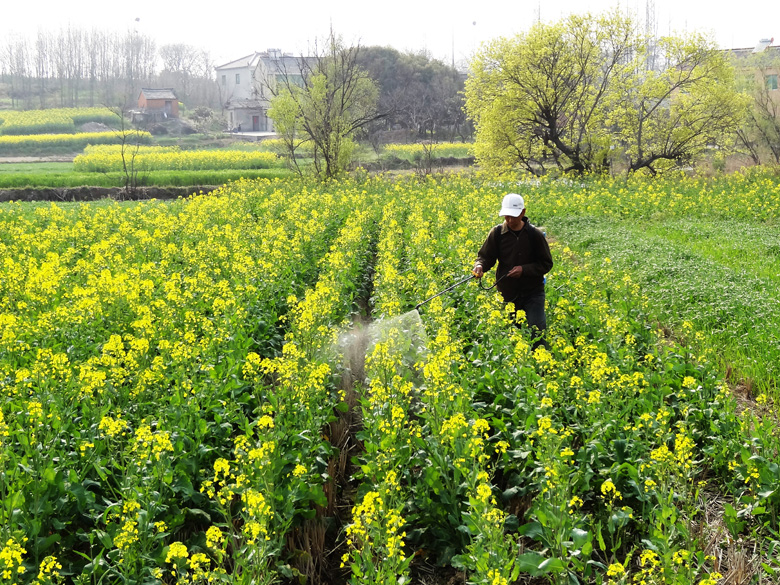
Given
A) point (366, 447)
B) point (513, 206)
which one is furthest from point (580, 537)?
point (513, 206)

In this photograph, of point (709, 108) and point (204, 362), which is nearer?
point (204, 362)

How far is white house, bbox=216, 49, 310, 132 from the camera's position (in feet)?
252

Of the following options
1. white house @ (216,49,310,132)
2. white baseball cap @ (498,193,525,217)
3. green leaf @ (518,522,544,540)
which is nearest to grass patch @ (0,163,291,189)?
white baseball cap @ (498,193,525,217)

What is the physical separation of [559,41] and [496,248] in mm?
25949

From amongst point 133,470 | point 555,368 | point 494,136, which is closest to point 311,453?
point 133,470

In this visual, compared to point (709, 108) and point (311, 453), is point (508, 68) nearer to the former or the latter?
point (709, 108)

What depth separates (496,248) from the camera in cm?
791

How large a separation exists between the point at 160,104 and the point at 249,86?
679 inches

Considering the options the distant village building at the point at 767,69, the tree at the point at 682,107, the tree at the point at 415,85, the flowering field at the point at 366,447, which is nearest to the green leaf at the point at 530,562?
the flowering field at the point at 366,447

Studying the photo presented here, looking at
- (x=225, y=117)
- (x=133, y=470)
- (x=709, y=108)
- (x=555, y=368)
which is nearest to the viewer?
(x=133, y=470)

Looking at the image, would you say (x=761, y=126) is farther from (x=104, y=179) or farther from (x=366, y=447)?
(x=366, y=447)

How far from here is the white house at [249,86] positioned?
76.8m

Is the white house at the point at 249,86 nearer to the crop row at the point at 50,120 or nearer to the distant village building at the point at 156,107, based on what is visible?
the distant village building at the point at 156,107

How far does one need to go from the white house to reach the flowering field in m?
59.3
